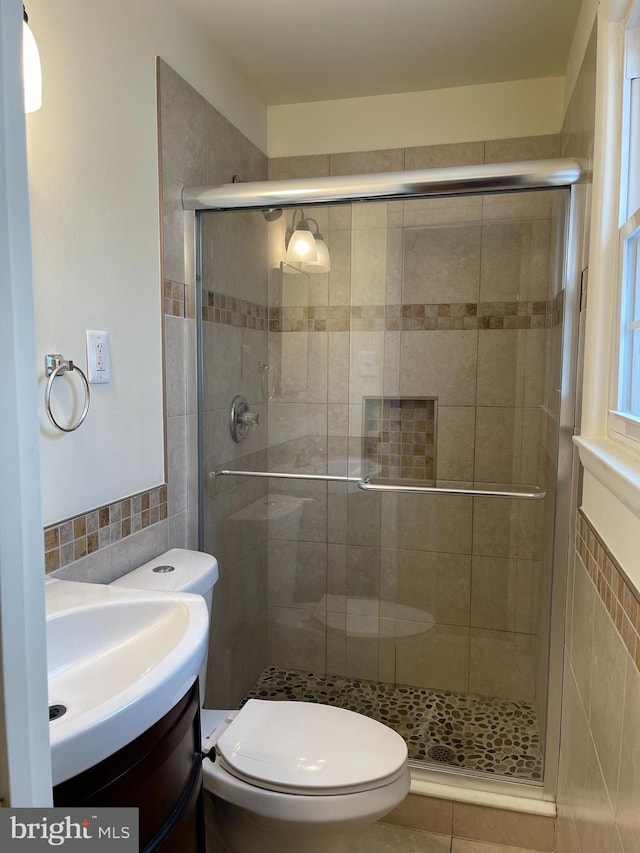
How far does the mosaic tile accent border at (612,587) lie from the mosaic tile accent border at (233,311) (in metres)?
1.20

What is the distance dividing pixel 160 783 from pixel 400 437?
134 centimetres

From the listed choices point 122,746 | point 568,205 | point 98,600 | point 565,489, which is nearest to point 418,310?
point 568,205

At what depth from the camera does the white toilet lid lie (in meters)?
1.39

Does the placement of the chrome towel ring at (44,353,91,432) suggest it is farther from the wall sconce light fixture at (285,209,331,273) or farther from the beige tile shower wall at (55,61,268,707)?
the wall sconce light fixture at (285,209,331,273)

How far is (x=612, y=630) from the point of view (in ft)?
3.66

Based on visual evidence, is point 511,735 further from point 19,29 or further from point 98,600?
point 19,29

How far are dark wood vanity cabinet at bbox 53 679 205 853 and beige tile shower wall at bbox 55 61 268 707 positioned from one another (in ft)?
1.83

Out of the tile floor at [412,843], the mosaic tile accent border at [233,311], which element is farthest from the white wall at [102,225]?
the tile floor at [412,843]

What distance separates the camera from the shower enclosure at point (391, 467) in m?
1.96

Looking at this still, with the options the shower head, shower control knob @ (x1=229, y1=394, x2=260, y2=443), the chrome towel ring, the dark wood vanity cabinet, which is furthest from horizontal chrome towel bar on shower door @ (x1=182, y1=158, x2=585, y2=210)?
the dark wood vanity cabinet

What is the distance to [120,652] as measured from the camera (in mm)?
1219

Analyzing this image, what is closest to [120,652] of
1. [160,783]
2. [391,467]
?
[160,783]

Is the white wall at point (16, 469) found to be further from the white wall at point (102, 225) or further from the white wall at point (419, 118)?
the white wall at point (419, 118)

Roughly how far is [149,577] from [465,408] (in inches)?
46.4
